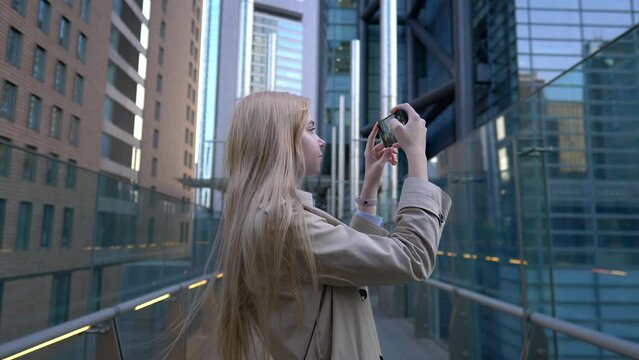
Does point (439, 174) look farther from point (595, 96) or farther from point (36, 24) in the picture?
point (36, 24)

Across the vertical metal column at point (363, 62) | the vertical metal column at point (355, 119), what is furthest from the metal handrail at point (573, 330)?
the vertical metal column at point (363, 62)

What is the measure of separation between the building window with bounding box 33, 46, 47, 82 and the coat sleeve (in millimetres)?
2302

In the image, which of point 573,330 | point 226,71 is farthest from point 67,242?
point 226,71

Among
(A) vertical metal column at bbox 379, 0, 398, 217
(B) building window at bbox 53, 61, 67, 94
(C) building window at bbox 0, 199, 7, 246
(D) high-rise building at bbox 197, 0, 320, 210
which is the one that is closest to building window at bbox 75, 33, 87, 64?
(B) building window at bbox 53, 61, 67, 94

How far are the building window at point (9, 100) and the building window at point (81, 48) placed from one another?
854 millimetres

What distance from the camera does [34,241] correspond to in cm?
286

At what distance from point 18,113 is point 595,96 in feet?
10.2

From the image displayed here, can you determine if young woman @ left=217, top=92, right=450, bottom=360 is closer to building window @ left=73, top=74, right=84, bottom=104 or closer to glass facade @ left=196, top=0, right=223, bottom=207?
building window @ left=73, top=74, right=84, bottom=104

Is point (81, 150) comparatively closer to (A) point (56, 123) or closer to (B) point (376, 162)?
(A) point (56, 123)

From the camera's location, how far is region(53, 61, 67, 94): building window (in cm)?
313

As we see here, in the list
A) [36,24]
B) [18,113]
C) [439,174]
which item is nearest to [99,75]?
[36,24]

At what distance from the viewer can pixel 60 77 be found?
126 inches

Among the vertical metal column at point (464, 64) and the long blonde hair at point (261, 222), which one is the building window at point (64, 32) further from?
the vertical metal column at point (464, 64)

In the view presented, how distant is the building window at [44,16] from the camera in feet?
9.61
